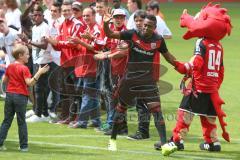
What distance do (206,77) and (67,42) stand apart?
3.02m

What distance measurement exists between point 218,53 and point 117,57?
5.50 ft

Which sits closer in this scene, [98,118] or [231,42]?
[98,118]

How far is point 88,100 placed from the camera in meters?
12.4

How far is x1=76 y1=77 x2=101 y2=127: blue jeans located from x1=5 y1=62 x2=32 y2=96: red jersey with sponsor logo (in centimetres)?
242

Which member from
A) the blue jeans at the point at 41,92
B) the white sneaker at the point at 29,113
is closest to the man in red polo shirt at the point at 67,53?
the blue jeans at the point at 41,92

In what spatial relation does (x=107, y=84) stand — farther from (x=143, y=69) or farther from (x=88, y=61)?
(x=143, y=69)

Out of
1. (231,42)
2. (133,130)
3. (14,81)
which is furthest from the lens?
(231,42)

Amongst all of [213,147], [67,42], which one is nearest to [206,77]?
[213,147]

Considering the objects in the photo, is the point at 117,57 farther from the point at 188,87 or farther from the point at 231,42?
the point at 231,42

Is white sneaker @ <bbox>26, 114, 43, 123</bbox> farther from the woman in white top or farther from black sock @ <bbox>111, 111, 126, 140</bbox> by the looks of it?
black sock @ <bbox>111, 111, 126, 140</bbox>

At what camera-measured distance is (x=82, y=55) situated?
12.5m

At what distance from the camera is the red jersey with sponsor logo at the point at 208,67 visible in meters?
10.4

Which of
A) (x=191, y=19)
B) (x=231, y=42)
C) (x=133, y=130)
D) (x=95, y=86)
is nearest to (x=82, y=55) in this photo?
(x=95, y=86)

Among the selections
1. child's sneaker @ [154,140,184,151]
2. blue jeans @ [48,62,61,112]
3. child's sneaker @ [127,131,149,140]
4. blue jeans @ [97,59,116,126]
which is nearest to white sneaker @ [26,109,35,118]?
blue jeans @ [48,62,61,112]
